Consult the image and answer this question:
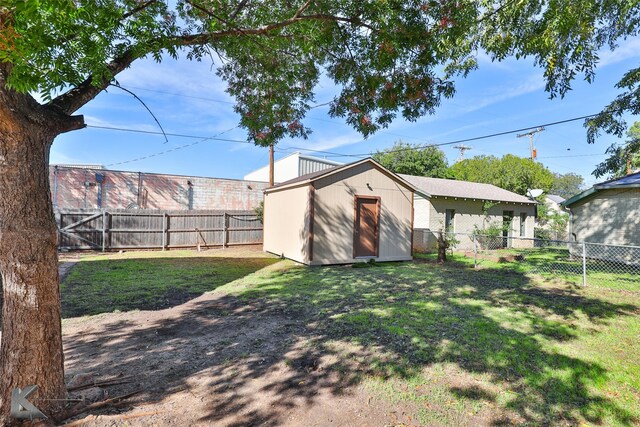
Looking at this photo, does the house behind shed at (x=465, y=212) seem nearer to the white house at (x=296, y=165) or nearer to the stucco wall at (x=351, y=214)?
the stucco wall at (x=351, y=214)

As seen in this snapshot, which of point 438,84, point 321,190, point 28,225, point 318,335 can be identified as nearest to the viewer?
point 28,225

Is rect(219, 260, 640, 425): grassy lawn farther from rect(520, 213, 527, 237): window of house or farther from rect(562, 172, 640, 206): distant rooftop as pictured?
rect(520, 213, 527, 237): window of house

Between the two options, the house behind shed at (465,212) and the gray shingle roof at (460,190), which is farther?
the gray shingle roof at (460,190)

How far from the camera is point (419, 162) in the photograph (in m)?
28.1

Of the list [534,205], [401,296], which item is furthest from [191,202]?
[534,205]

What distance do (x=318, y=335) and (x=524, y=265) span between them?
31.7 ft

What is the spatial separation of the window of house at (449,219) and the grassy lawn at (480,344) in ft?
25.6

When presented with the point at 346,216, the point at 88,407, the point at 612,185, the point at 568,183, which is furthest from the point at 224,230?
the point at 568,183

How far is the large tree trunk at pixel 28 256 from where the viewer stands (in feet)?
6.94

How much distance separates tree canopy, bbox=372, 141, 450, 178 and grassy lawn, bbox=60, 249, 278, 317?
64.4ft

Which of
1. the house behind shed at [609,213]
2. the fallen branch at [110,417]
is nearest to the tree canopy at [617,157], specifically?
the house behind shed at [609,213]

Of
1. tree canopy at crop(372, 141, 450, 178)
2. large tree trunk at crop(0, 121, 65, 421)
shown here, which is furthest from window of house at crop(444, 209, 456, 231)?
large tree trunk at crop(0, 121, 65, 421)

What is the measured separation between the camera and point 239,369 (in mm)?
3254

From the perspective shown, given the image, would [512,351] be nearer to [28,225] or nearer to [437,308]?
[437,308]
